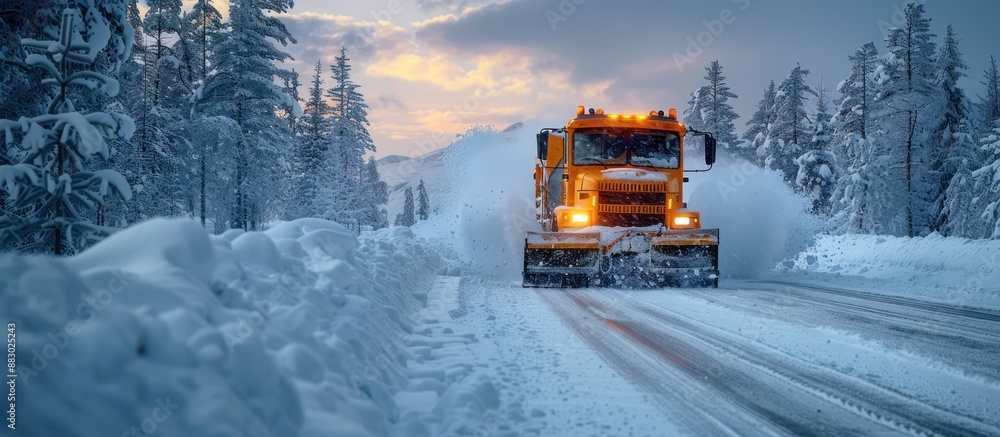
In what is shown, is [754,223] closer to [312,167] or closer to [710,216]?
[710,216]

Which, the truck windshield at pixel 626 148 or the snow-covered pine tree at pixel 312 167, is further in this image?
the snow-covered pine tree at pixel 312 167

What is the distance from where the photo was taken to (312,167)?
38.6m

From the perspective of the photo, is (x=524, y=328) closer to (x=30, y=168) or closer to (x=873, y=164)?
(x=30, y=168)

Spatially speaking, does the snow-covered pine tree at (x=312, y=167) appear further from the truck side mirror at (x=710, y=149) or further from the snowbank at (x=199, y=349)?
the snowbank at (x=199, y=349)

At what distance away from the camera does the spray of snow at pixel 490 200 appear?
12.4 m

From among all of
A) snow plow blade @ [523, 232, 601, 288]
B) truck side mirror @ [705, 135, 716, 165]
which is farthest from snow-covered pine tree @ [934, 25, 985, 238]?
snow plow blade @ [523, 232, 601, 288]

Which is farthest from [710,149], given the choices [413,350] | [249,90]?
[249,90]

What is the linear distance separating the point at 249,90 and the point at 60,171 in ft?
71.9

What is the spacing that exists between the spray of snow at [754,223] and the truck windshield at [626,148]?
2301 mm

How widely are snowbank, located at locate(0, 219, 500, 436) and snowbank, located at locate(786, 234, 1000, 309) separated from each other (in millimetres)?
8568

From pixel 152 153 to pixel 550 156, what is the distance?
18774 millimetres

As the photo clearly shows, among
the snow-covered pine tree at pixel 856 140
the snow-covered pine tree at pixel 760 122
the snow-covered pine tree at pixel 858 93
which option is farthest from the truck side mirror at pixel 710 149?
the snow-covered pine tree at pixel 760 122

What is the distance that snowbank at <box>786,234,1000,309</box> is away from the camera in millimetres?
8703

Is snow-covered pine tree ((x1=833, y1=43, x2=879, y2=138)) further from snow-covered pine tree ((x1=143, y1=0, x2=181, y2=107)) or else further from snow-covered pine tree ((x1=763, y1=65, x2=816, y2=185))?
snow-covered pine tree ((x1=143, y1=0, x2=181, y2=107))
